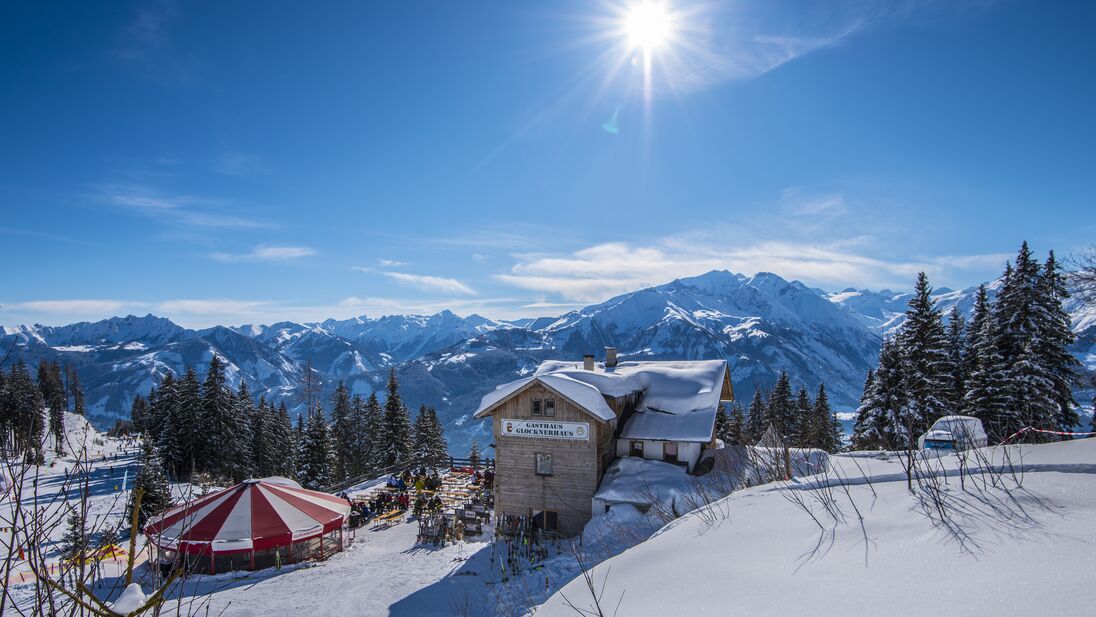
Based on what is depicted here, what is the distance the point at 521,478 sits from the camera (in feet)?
72.6

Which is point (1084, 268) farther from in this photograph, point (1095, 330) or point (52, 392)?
point (52, 392)

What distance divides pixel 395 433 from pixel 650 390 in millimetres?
24756

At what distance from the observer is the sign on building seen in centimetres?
2119

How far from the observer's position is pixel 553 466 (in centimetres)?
2170

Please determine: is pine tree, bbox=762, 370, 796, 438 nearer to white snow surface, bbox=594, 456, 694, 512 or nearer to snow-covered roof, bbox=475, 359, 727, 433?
snow-covered roof, bbox=475, 359, 727, 433

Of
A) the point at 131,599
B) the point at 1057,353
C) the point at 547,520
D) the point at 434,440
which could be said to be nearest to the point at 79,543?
the point at 131,599

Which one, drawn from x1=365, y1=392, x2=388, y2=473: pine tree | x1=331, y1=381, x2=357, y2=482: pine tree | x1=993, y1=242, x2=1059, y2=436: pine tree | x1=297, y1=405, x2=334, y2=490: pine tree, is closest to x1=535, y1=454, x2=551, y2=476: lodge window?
x1=993, y1=242, x2=1059, y2=436: pine tree

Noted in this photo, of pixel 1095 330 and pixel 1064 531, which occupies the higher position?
pixel 1095 330

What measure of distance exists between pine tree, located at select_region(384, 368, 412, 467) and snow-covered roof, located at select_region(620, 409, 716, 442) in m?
24.1

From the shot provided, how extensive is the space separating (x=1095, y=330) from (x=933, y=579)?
65.6 feet

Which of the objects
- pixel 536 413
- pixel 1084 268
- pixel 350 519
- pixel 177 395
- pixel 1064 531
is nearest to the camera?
pixel 1064 531

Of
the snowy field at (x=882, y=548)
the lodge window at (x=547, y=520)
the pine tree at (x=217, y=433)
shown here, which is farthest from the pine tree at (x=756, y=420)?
the pine tree at (x=217, y=433)

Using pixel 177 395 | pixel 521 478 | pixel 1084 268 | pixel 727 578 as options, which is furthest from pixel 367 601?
pixel 177 395

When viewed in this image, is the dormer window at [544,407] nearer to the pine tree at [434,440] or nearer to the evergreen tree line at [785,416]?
the evergreen tree line at [785,416]
